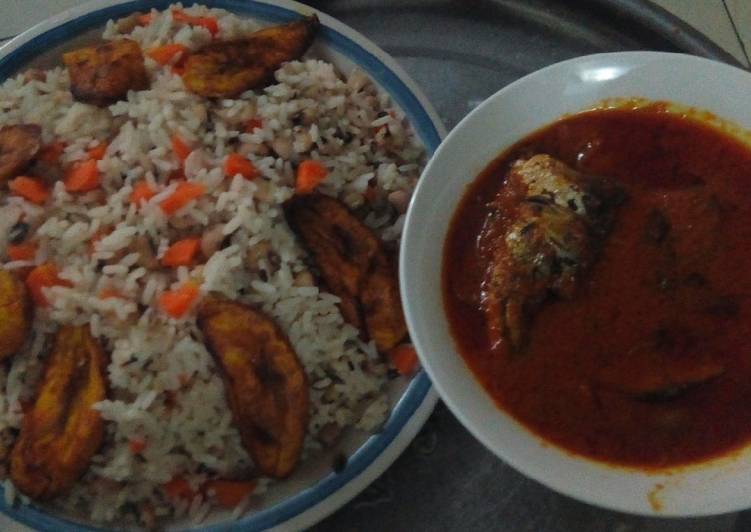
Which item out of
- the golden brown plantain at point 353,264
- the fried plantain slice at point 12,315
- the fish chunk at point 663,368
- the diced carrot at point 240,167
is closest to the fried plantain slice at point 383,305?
the golden brown plantain at point 353,264

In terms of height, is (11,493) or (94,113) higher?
(94,113)

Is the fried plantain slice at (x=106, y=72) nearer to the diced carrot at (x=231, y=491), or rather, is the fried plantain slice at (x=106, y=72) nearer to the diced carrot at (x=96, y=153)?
the diced carrot at (x=96, y=153)

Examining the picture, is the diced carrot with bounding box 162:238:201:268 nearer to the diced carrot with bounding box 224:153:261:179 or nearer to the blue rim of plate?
the diced carrot with bounding box 224:153:261:179

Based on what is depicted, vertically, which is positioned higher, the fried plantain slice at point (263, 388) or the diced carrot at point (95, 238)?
the diced carrot at point (95, 238)

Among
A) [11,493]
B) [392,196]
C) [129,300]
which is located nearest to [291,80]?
[392,196]

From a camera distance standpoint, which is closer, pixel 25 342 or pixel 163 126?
pixel 25 342

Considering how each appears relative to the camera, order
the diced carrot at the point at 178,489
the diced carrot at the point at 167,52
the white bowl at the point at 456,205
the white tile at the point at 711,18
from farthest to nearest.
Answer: the white tile at the point at 711,18
the diced carrot at the point at 167,52
the diced carrot at the point at 178,489
the white bowl at the point at 456,205

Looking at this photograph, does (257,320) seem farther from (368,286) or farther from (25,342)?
(25,342)

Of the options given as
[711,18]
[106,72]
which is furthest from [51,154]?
[711,18]
